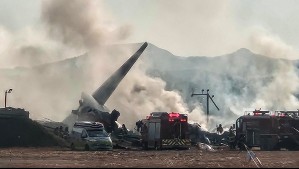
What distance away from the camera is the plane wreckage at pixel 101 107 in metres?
70.6

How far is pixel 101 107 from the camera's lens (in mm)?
90250

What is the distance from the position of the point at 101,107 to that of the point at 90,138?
4224 cm

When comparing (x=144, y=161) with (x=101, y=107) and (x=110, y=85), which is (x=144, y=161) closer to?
(x=101, y=107)

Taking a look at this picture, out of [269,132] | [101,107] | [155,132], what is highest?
[101,107]

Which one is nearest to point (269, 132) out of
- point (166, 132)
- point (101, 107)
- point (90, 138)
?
point (166, 132)

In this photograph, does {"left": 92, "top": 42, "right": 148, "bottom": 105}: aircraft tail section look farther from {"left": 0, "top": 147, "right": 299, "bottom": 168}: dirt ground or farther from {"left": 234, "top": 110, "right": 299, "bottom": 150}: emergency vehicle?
{"left": 0, "top": 147, "right": 299, "bottom": 168}: dirt ground

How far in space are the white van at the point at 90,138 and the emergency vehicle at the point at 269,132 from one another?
1214 cm

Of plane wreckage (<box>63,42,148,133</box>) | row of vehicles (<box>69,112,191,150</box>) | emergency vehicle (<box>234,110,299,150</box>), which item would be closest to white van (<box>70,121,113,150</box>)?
row of vehicles (<box>69,112,191,150</box>)

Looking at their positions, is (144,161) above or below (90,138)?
below

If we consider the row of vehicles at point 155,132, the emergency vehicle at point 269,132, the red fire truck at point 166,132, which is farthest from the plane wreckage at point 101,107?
the emergency vehicle at point 269,132

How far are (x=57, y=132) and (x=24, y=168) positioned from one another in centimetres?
4835

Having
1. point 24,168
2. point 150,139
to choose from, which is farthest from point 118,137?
point 24,168

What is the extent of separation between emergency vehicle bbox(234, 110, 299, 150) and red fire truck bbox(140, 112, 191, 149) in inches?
198

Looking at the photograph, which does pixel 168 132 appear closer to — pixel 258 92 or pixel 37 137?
pixel 37 137
